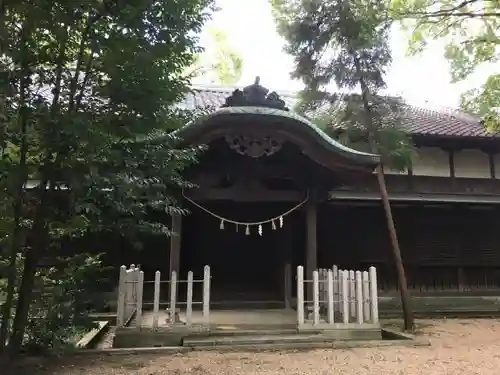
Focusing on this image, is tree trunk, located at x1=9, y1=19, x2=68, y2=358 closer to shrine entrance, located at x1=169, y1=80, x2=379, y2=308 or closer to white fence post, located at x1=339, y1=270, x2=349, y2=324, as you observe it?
shrine entrance, located at x1=169, y1=80, x2=379, y2=308

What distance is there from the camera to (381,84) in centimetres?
1030

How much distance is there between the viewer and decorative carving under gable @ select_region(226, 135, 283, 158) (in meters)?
8.49

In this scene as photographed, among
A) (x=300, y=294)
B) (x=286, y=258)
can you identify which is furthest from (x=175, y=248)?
(x=286, y=258)

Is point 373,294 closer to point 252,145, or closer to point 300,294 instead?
point 300,294

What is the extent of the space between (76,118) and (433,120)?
14107 millimetres

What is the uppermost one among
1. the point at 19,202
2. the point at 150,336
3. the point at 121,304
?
the point at 19,202

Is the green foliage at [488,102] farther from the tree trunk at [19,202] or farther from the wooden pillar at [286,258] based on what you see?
the tree trunk at [19,202]

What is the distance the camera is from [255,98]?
8812mm

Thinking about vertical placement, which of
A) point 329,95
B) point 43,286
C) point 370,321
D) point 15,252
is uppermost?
point 329,95

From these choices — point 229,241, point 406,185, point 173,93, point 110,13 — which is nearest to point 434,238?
point 406,185

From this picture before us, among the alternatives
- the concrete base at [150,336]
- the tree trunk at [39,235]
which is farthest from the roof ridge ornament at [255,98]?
the concrete base at [150,336]

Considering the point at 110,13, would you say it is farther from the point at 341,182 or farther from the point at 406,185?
the point at 406,185

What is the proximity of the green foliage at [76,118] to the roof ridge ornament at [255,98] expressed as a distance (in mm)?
3233

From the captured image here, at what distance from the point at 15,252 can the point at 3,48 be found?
222 cm
